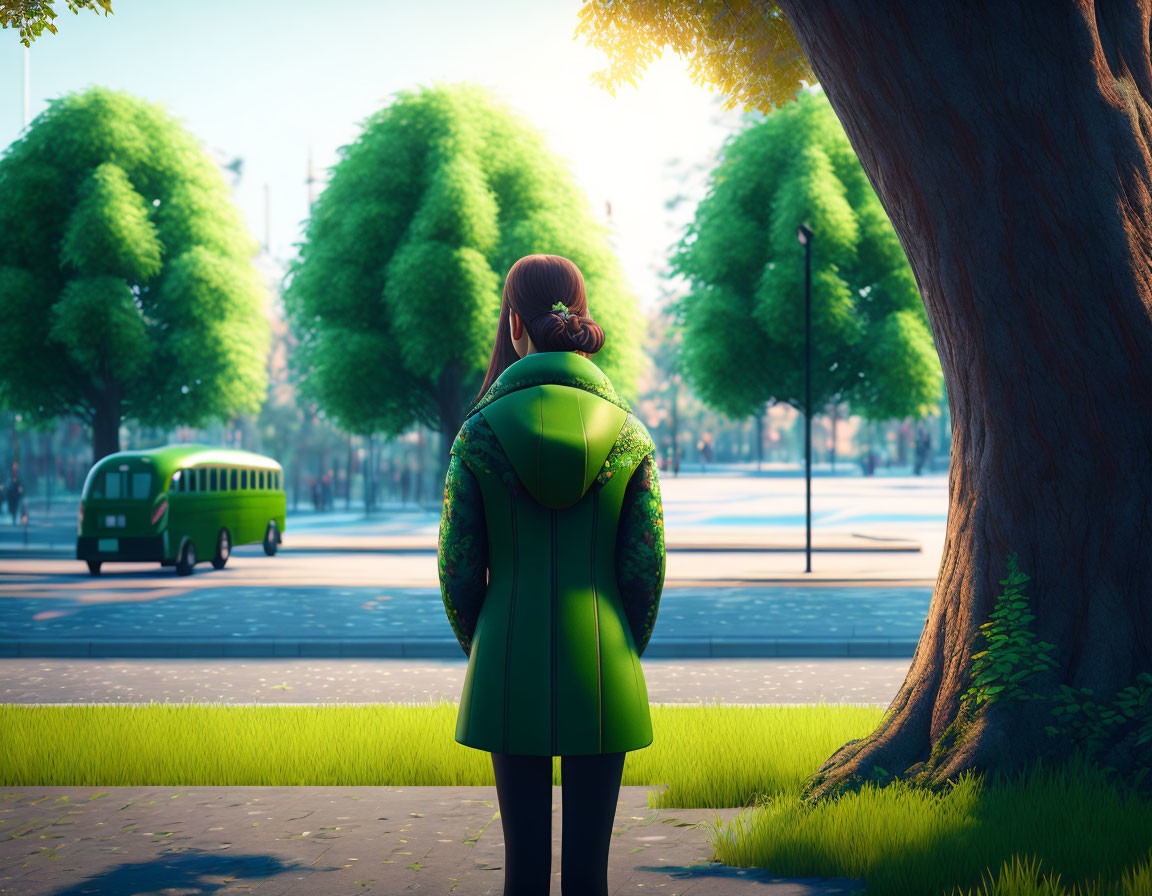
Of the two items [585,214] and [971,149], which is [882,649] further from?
[585,214]

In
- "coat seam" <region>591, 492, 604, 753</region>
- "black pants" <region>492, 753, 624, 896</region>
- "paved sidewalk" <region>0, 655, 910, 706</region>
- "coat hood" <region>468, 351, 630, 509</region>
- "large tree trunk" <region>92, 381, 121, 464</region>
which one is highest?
"large tree trunk" <region>92, 381, 121, 464</region>

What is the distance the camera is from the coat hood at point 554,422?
312 centimetres

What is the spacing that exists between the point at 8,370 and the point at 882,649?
2560 cm

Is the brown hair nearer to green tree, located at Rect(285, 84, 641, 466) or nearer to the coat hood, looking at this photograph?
the coat hood

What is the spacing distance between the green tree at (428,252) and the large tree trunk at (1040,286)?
2540 centimetres

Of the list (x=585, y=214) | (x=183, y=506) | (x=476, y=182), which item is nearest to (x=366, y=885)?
(x=183, y=506)

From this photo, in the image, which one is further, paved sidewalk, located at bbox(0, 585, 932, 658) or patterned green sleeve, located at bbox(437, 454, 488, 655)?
paved sidewalk, located at bbox(0, 585, 932, 658)

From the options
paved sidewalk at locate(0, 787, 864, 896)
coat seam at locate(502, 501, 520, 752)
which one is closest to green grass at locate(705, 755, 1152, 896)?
paved sidewalk at locate(0, 787, 864, 896)

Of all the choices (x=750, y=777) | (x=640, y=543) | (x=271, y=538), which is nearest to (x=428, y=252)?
(x=271, y=538)

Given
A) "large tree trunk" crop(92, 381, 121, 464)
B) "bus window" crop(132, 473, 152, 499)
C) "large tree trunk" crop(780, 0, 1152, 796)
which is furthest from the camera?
"large tree trunk" crop(92, 381, 121, 464)

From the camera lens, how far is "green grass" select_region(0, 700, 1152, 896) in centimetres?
446

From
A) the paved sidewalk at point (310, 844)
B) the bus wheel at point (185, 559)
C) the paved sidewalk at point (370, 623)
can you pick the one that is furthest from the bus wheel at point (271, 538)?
the paved sidewalk at point (310, 844)

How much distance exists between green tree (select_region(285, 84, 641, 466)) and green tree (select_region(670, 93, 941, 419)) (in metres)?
2.93

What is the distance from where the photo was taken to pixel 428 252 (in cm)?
3056
